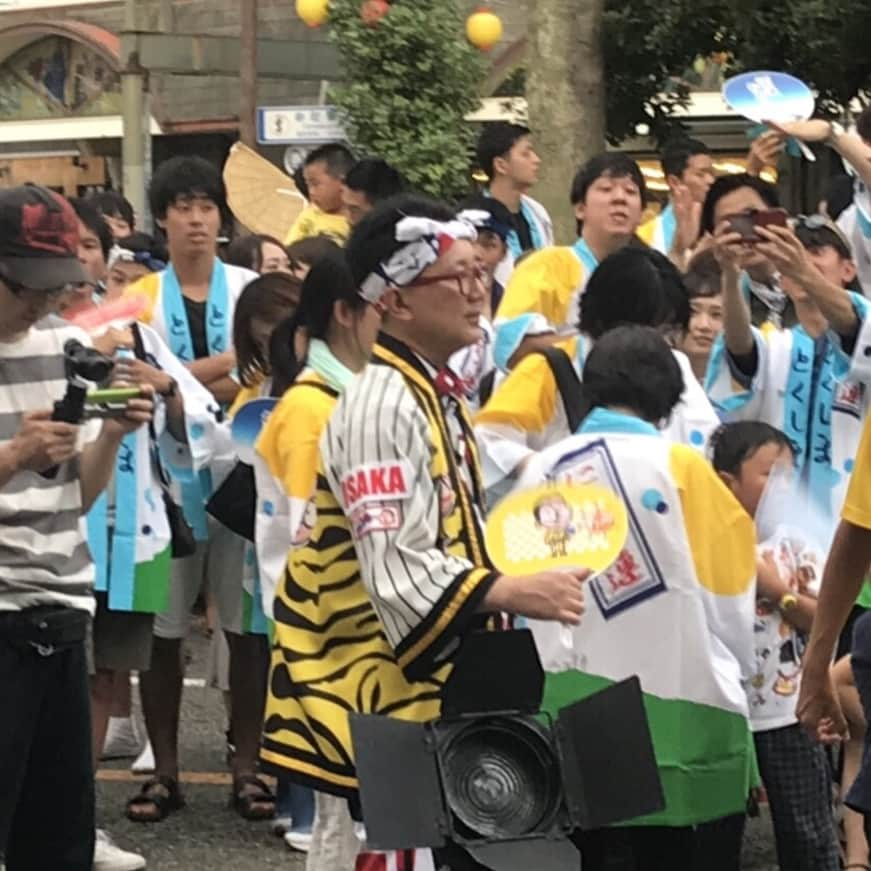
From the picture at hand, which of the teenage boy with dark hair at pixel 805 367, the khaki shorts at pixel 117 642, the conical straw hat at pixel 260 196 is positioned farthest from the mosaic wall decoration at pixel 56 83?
the teenage boy with dark hair at pixel 805 367

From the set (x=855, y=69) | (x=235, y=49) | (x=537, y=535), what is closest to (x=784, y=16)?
(x=855, y=69)

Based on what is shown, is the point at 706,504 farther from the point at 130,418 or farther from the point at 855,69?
the point at 855,69

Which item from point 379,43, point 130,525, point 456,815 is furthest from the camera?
point 379,43

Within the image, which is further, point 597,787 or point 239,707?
point 239,707

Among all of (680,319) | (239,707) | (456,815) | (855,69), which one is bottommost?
(239,707)

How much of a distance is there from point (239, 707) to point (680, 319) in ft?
6.88

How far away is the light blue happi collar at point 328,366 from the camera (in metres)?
5.16

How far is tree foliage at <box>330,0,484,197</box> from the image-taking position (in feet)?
54.7

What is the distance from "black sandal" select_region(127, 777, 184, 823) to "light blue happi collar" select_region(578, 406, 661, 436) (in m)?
2.62

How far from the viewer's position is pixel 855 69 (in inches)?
476

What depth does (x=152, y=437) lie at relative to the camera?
6637 millimetres

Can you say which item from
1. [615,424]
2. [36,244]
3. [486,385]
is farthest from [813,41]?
[36,244]

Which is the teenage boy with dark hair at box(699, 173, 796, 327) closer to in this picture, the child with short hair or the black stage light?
the child with short hair

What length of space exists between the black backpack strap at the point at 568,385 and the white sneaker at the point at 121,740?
277cm
